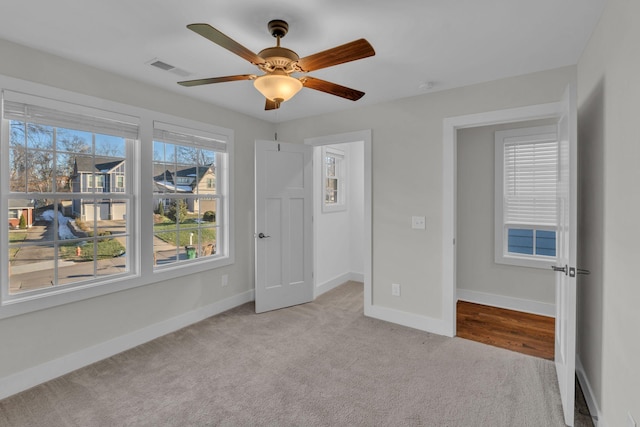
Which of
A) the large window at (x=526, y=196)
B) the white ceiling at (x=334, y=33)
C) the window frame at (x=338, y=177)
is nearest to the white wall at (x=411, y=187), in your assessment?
the white ceiling at (x=334, y=33)

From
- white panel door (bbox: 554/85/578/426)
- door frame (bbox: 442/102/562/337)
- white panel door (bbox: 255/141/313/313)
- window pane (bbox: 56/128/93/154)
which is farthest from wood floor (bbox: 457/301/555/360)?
window pane (bbox: 56/128/93/154)

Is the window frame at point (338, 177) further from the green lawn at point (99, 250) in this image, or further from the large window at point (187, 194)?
the green lawn at point (99, 250)

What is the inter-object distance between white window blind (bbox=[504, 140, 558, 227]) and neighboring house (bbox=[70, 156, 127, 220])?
4319 mm

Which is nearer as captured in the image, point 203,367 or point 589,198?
point 589,198

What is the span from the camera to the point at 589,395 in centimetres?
208

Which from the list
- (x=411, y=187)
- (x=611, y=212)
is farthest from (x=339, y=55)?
(x=411, y=187)

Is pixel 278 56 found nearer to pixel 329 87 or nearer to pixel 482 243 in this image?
pixel 329 87

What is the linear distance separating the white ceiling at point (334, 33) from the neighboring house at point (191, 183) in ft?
3.13

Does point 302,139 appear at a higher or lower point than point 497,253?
higher

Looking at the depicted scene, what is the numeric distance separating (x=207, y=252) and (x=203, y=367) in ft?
4.78

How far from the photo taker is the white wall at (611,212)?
141 cm

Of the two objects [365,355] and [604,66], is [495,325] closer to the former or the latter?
[365,355]

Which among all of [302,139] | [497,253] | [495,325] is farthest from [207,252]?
[497,253]

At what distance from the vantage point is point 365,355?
109 inches
